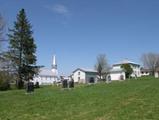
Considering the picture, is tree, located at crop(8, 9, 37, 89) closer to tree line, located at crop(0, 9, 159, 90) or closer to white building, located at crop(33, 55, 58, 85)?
tree line, located at crop(0, 9, 159, 90)

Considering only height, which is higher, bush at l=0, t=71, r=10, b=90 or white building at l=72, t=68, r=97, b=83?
white building at l=72, t=68, r=97, b=83

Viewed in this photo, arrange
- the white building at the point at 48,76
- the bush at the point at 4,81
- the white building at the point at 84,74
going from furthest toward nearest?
1. the white building at the point at 48,76
2. the white building at the point at 84,74
3. the bush at the point at 4,81

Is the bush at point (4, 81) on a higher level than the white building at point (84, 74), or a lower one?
lower

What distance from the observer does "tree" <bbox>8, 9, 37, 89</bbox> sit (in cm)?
7044

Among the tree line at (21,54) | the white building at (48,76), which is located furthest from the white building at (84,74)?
the tree line at (21,54)

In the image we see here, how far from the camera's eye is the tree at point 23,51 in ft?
231

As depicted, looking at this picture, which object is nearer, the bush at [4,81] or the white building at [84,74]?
the bush at [4,81]

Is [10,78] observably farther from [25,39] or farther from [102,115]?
[102,115]

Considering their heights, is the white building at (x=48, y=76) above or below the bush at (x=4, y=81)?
above

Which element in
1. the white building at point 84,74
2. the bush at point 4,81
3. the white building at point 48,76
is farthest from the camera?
the white building at point 48,76

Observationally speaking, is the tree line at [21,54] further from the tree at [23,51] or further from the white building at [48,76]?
the white building at [48,76]

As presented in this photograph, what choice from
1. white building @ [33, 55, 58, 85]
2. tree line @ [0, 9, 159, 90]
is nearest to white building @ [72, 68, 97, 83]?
white building @ [33, 55, 58, 85]

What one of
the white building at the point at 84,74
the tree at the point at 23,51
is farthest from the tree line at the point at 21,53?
the white building at the point at 84,74

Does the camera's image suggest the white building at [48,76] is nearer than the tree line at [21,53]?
No
